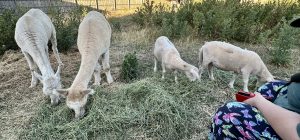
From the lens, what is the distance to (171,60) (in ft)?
Result: 18.9

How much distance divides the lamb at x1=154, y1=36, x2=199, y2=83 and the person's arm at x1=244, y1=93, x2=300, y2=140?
9.21 feet

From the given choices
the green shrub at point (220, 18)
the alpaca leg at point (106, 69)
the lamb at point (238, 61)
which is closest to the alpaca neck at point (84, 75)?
the alpaca leg at point (106, 69)

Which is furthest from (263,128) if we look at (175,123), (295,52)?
(295,52)

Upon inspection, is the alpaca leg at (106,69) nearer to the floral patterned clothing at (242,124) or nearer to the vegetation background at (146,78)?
the vegetation background at (146,78)

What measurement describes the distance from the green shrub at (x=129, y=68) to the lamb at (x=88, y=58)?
318mm

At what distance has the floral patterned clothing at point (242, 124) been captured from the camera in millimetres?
2590

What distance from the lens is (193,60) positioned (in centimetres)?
732

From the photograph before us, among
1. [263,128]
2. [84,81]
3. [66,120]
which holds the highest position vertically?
[263,128]

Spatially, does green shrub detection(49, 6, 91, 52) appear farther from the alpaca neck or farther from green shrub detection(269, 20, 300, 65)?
green shrub detection(269, 20, 300, 65)

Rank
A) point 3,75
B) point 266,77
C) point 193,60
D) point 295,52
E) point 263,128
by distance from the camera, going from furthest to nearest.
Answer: point 295,52
point 193,60
point 3,75
point 266,77
point 263,128

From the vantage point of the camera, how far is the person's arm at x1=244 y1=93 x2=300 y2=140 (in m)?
2.30

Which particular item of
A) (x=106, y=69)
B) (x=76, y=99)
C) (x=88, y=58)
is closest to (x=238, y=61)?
(x=106, y=69)

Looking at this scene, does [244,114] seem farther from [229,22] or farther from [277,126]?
[229,22]

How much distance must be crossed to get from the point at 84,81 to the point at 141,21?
529 centimetres
